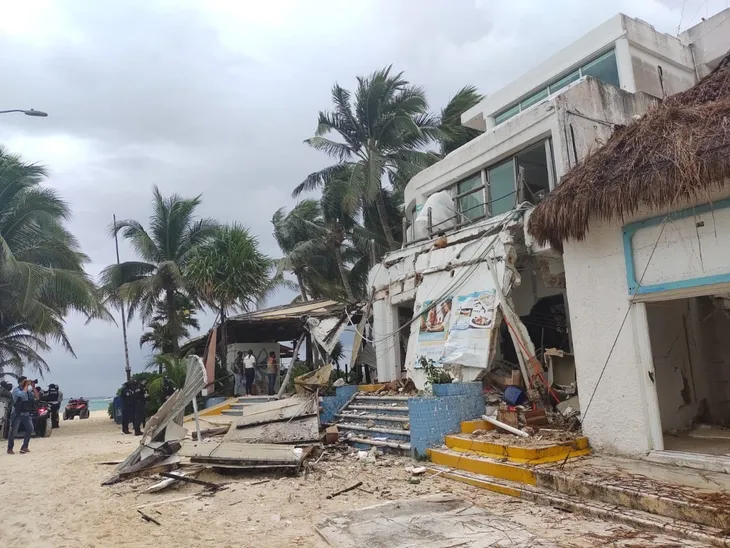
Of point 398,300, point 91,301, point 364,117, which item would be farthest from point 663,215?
point 91,301

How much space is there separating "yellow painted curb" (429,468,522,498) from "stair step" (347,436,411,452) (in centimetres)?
125

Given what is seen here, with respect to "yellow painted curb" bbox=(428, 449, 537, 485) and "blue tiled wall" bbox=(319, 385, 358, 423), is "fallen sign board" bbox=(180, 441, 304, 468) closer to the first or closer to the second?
"yellow painted curb" bbox=(428, 449, 537, 485)

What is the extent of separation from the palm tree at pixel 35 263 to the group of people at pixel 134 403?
5.28 meters

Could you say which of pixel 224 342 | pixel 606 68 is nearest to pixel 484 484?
pixel 606 68

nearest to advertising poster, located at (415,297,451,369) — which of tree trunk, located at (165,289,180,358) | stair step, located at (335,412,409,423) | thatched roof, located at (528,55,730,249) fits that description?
stair step, located at (335,412,409,423)

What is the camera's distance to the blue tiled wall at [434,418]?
848 cm

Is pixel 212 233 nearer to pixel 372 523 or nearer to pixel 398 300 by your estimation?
pixel 398 300

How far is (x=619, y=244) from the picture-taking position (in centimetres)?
720

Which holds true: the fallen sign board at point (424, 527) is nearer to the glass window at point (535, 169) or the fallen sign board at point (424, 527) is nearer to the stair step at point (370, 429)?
the stair step at point (370, 429)

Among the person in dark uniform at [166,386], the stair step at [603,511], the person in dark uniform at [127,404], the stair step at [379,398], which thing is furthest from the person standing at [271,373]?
the stair step at [603,511]

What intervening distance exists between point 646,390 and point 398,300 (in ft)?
22.8

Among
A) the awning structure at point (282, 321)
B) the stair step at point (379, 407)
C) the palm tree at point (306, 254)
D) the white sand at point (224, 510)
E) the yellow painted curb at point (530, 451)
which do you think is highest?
the palm tree at point (306, 254)

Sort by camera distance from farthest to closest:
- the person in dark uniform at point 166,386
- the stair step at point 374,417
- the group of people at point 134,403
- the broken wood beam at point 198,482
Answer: the person in dark uniform at point 166,386
the group of people at point 134,403
the stair step at point 374,417
the broken wood beam at point 198,482

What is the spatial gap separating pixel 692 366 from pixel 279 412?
7585 mm
